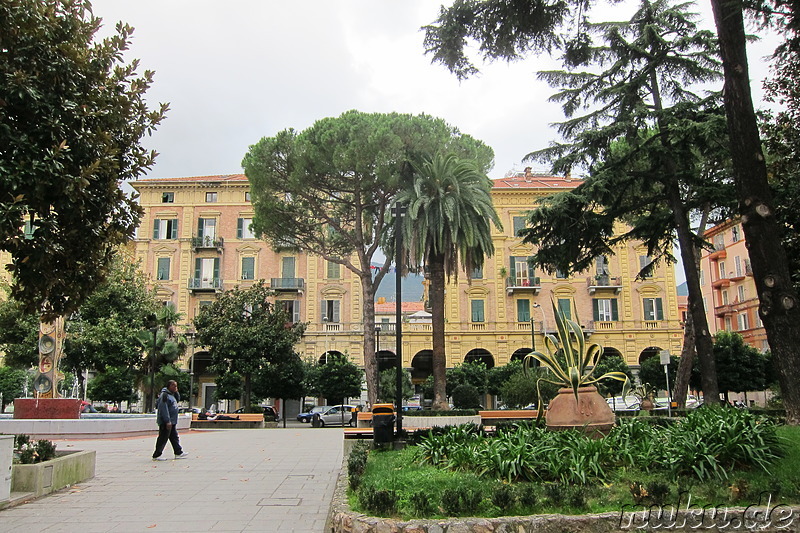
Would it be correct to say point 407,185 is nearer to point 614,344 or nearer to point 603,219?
point 603,219

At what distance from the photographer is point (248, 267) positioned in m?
46.0

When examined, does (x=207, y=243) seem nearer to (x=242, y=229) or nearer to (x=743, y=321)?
(x=242, y=229)

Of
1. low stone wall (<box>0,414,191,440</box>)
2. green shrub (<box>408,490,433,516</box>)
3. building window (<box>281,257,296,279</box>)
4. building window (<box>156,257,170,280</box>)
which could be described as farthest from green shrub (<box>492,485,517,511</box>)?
building window (<box>156,257,170,280</box>)

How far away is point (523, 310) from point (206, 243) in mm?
23112

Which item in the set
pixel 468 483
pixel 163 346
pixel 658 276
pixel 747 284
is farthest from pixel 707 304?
pixel 468 483

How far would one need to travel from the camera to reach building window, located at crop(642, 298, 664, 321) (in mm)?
45000

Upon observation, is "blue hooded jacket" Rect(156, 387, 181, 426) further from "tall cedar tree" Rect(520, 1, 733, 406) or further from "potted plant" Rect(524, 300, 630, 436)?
"tall cedar tree" Rect(520, 1, 733, 406)

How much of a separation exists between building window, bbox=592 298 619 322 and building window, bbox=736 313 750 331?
12235 millimetres

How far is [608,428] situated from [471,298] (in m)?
35.4

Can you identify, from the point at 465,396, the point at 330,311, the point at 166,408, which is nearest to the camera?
the point at 166,408

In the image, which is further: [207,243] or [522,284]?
[207,243]

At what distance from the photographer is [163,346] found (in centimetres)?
3091

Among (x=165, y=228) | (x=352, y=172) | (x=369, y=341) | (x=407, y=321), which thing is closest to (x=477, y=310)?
(x=407, y=321)

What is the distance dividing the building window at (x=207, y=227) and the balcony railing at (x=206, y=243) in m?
0.68
